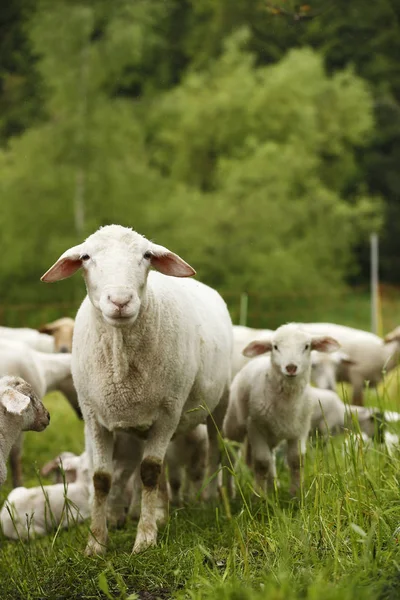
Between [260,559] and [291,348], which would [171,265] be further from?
[260,559]

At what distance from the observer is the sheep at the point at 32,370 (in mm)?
6609

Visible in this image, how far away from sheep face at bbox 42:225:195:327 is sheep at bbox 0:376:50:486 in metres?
0.51

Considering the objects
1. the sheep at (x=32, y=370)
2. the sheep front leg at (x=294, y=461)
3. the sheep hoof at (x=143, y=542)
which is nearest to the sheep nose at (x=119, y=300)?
the sheep hoof at (x=143, y=542)

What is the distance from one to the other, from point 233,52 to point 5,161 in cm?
767

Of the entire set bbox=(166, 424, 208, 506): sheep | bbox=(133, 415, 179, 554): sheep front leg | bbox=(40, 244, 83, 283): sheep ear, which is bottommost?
bbox=(166, 424, 208, 506): sheep

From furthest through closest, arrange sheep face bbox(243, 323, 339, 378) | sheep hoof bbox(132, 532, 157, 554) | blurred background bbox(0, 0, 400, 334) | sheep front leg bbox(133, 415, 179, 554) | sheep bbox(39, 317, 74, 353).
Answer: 1. blurred background bbox(0, 0, 400, 334)
2. sheep bbox(39, 317, 74, 353)
3. sheep face bbox(243, 323, 339, 378)
4. sheep front leg bbox(133, 415, 179, 554)
5. sheep hoof bbox(132, 532, 157, 554)

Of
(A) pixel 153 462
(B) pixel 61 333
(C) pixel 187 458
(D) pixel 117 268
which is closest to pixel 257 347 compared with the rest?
(C) pixel 187 458

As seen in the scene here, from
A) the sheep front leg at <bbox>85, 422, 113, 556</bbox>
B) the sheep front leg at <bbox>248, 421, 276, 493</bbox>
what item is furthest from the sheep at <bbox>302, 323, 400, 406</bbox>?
the sheep front leg at <bbox>85, 422, 113, 556</bbox>

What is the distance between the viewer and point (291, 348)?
17.2 feet

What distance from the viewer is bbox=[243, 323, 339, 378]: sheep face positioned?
5164 millimetres

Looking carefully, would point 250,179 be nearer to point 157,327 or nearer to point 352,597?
point 157,327

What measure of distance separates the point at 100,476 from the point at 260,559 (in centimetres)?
117

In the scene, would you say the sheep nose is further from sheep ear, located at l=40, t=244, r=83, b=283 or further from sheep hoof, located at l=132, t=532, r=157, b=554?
sheep hoof, located at l=132, t=532, r=157, b=554

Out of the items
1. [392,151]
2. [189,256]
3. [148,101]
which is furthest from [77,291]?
[392,151]
